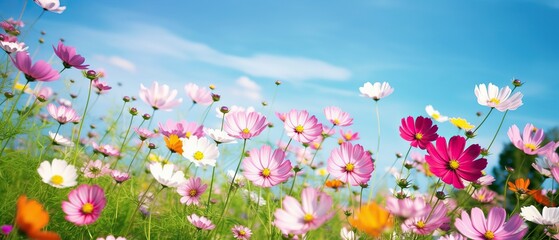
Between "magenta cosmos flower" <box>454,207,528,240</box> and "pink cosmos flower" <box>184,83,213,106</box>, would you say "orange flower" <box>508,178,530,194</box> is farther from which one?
"pink cosmos flower" <box>184,83,213,106</box>

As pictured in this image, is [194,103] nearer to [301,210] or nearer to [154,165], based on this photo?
[154,165]

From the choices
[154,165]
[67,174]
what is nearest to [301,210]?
[154,165]

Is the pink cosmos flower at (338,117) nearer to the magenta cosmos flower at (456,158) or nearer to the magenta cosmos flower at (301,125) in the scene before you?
the magenta cosmos flower at (301,125)

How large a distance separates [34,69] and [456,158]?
114 centimetres

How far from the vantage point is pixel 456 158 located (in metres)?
1.10

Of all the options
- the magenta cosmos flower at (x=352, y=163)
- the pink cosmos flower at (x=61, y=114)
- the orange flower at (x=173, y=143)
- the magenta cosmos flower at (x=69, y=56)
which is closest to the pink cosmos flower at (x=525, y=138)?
the magenta cosmos flower at (x=352, y=163)

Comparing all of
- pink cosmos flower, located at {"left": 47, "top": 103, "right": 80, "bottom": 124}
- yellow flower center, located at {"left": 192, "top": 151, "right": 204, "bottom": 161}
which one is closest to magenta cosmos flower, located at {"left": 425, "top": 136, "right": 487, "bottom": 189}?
yellow flower center, located at {"left": 192, "top": 151, "right": 204, "bottom": 161}

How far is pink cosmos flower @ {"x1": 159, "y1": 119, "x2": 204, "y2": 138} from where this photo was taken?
4.43 feet

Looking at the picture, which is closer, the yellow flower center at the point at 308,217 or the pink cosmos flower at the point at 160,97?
the yellow flower center at the point at 308,217

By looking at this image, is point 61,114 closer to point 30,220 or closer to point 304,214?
point 30,220

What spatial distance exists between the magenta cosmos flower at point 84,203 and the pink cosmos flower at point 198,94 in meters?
0.73

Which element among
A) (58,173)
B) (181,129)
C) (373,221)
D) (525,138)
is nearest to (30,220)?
(58,173)

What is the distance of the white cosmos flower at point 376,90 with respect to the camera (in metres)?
1.52

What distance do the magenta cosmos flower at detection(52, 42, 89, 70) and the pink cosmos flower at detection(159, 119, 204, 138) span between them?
308 mm
